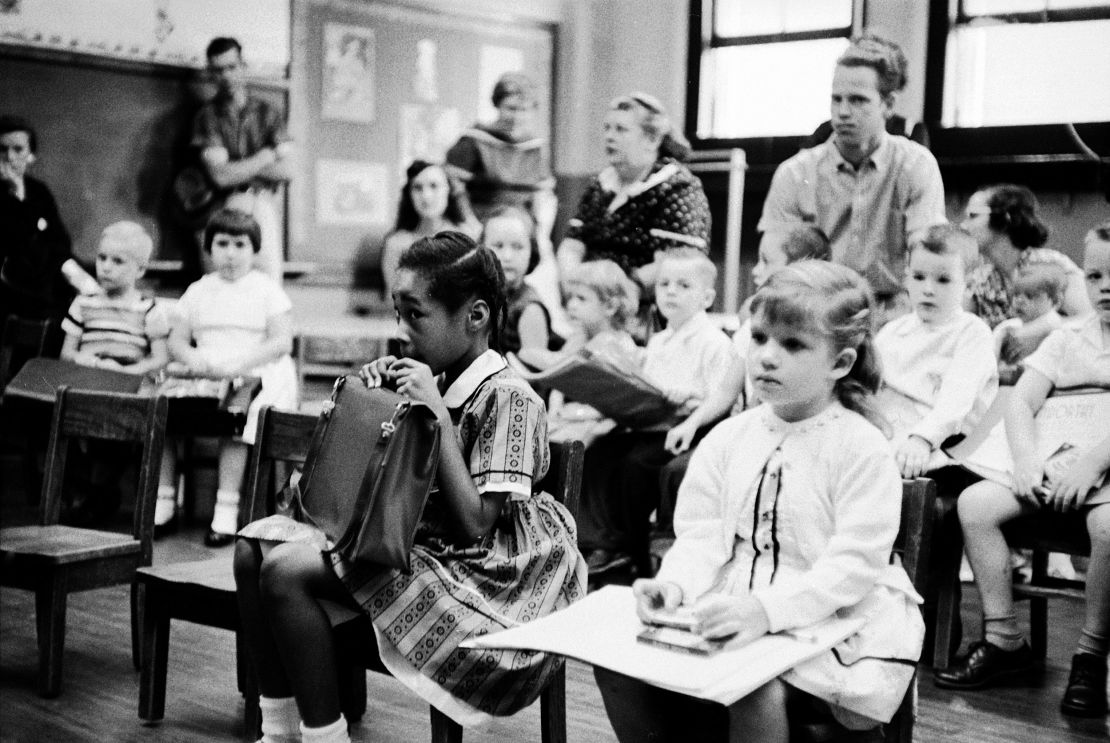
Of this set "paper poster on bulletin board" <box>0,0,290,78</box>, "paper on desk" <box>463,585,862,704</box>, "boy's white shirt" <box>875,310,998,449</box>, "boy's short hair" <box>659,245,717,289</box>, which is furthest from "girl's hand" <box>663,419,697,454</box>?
"paper poster on bulletin board" <box>0,0,290,78</box>

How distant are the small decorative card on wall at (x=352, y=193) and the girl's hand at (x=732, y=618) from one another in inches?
231

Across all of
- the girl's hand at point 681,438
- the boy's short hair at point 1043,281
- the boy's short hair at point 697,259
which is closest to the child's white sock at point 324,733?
the girl's hand at point 681,438

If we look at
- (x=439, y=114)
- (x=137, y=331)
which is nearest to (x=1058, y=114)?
(x=439, y=114)

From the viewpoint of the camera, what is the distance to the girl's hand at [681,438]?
411cm

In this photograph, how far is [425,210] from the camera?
677cm

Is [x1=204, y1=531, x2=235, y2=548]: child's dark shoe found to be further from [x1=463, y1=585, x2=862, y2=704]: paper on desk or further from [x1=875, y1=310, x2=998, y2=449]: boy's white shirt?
[x1=463, y1=585, x2=862, y2=704]: paper on desk

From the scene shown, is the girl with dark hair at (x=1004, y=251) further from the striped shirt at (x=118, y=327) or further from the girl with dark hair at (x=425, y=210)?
the striped shirt at (x=118, y=327)

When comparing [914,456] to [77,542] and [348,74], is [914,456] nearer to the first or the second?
[77,542]

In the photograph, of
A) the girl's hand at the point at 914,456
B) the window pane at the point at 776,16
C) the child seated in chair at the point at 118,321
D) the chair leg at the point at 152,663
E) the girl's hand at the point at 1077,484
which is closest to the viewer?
the chair leg at the point at 152,663

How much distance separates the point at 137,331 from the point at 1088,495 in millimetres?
3429

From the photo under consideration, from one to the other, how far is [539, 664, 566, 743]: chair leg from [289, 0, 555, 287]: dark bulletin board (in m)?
5.25

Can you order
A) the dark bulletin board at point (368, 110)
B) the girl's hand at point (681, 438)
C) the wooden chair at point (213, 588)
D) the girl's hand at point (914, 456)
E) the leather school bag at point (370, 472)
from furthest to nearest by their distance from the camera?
the dark bulletin board at point (368, 110) < the girl's hand at point (681, 438) < the girl's hand at point (914, 456) < the wooden chair at point (213, 588) < the leather school bag at point (370, 472)

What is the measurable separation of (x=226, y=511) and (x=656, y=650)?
3.48 meters

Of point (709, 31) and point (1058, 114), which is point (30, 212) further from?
point (1058, 114)
